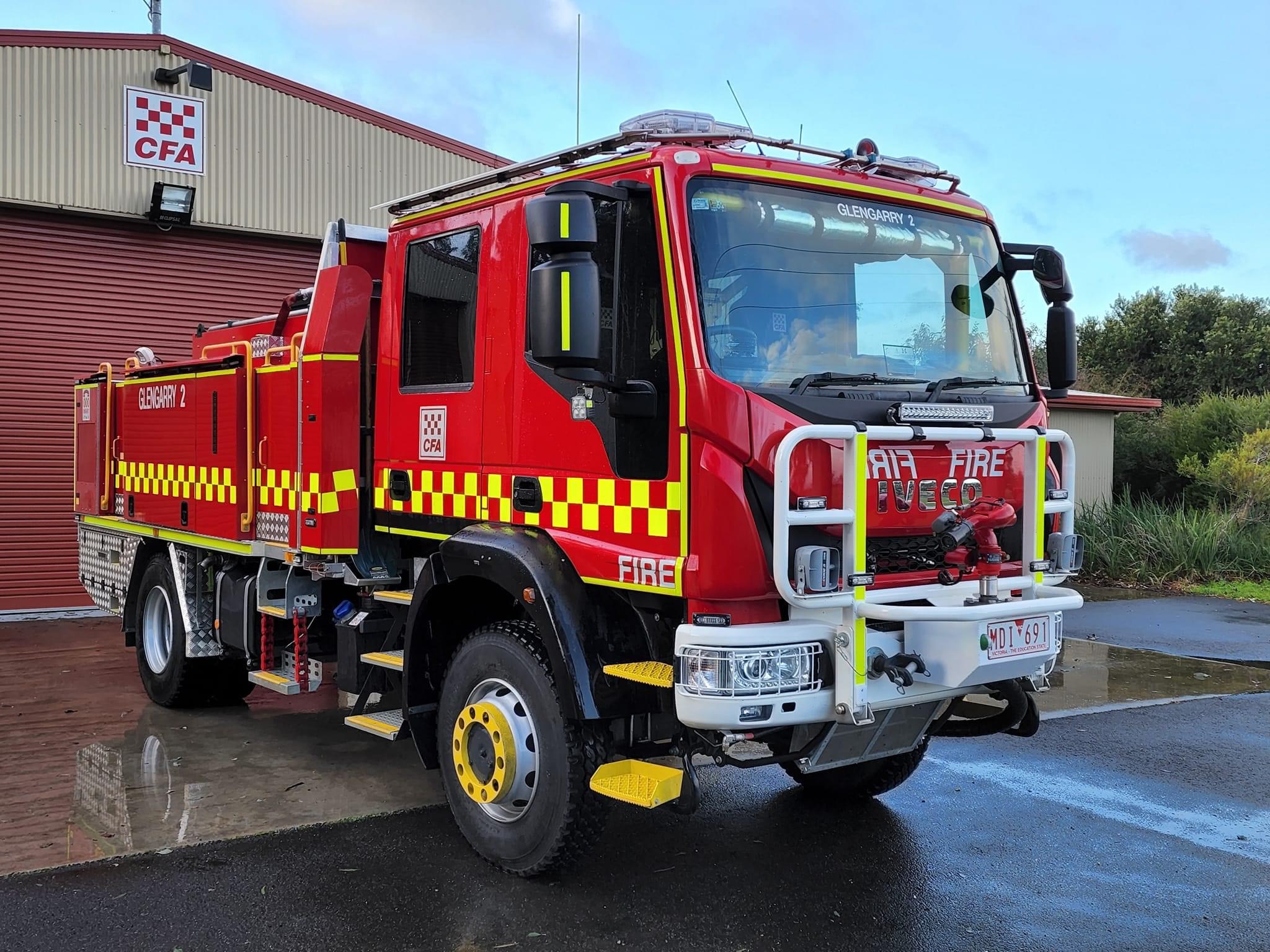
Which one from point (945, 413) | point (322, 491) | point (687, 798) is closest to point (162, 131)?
point (322, 491)

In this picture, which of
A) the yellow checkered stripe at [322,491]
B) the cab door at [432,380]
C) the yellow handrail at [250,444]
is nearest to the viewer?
the cab door at [432,380]

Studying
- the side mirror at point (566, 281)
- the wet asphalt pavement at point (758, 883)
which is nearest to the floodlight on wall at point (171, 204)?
the wet asphalt pavement at point (758, 883)

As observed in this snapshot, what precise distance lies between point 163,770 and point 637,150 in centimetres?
408

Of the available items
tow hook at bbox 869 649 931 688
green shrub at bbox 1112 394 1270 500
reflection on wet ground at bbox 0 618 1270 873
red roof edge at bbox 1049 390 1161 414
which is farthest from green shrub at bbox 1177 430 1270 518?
tow hook at bbox 869 649 931 688

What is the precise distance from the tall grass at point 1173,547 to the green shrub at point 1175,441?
2880 millimetres

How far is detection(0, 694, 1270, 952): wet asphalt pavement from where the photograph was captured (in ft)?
12.9

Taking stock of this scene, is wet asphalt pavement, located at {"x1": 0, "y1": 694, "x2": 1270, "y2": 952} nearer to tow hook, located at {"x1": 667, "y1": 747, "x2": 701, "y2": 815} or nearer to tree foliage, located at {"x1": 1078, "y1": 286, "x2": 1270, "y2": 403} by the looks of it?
tow hook, located at {"x1": 667, "y1": 747, "x2": 701, "y2": 815}

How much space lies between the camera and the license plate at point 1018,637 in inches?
152

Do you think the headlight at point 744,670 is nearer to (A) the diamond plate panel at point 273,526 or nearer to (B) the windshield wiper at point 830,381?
(B) the windshield wiper at point 830,381

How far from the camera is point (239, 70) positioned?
36.0ft

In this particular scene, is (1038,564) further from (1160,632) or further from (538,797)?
(1160,632)

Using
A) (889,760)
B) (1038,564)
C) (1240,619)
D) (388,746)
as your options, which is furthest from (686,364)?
(1240,619)

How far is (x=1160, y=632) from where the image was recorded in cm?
1085

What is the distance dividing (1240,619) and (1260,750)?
5.82 m
